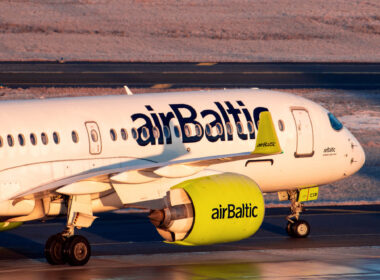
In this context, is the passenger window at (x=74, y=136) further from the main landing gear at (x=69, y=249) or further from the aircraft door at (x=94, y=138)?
the main landing gear at (x=69, y=249)

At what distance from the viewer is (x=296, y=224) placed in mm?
31703

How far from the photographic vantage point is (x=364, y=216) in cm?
3638

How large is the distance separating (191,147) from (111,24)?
86.6m

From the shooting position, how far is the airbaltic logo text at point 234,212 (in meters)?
25.9

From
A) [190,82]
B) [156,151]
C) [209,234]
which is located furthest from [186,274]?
[190,82]

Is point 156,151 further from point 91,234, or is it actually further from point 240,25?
point 240,25

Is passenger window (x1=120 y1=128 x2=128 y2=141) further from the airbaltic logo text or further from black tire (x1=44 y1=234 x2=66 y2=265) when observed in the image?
the airbaltic logo text

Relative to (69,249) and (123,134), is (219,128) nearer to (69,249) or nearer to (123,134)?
(123,134)

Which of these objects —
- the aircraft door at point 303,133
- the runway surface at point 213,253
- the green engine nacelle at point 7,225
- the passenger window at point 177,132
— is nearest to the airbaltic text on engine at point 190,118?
the passenger window at point 177,132

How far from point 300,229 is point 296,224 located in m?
0.20

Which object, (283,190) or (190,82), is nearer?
(283,190)

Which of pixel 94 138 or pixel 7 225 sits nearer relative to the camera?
pixel 94 138

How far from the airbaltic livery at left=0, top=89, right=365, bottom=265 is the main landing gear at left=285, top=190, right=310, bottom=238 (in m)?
1.91

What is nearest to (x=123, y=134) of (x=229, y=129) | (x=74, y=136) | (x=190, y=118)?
(x=74, y=136)
